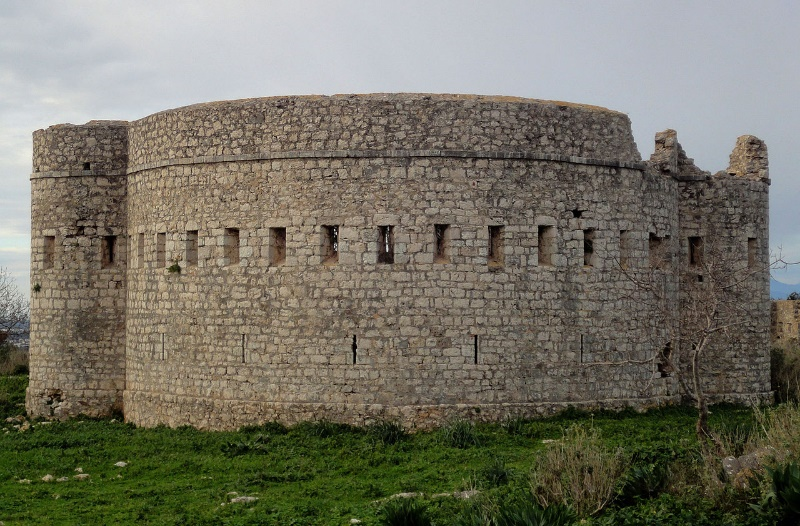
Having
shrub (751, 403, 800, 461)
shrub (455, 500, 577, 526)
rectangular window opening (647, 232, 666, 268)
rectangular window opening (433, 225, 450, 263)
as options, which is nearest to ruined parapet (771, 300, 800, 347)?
rectangular window opening (647, 232, 666, 268)

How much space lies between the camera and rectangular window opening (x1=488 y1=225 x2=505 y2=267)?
1656cm

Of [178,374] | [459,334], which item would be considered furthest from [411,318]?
[178,374]

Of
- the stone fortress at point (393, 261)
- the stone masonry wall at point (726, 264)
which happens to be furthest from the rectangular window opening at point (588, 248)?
the stone masonry wall at point (726, 264)

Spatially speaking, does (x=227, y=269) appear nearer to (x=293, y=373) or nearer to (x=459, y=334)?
(x=293, y=373)

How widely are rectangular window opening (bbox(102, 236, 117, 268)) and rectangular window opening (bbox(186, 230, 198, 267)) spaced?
2582 millimetres

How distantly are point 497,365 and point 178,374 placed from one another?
5719 millimetres

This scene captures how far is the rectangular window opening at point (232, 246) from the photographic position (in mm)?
17156

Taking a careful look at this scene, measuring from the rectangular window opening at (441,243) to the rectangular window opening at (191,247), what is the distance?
14.4 feet

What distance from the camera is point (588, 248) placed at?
17281 mm

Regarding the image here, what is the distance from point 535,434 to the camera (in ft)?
51.2

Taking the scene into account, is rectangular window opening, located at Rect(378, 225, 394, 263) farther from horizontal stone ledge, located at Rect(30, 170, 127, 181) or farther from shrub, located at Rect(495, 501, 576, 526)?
shrub, located at Rect(495, 501, 576, 526)

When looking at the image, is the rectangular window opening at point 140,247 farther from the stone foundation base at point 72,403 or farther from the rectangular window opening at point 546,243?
the rectangular window opening at point 546,243

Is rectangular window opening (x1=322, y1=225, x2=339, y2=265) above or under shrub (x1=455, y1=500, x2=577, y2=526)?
above

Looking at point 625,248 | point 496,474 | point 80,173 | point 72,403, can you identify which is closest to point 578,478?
point 496,474
